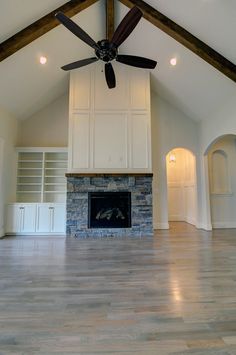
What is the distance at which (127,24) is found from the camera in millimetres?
2689

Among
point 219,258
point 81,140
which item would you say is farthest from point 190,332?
point 81,140

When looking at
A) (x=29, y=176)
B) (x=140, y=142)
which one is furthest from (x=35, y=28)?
(x=29, y=176)

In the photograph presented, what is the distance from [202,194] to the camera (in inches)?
243

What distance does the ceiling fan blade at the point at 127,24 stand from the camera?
2527 millimetres

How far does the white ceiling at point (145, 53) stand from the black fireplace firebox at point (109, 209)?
3122 mm

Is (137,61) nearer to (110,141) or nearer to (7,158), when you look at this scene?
Result: (110,141)

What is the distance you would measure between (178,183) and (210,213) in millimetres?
1883

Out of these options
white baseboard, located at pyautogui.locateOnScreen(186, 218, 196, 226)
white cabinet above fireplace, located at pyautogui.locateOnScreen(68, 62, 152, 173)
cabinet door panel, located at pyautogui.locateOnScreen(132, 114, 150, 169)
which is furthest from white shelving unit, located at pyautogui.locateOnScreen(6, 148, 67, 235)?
white baseboard, located at pyautogui.locateOnScreen(186, 218, 196, 226)

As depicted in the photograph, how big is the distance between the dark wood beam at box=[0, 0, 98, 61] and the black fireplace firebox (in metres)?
3.48

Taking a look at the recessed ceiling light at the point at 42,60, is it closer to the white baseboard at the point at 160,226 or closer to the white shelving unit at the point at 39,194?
the white shelving unit at the point at 39,194

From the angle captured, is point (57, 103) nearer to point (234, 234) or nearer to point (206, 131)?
point (206, 131)

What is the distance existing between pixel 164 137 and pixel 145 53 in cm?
236

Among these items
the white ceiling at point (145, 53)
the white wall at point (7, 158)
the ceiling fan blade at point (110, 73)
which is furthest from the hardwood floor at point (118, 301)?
the white ceiling at point (145, 53)

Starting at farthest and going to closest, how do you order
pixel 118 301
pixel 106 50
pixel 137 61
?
pixel 137 61 → pixel 106 50 → pixel 118 301
